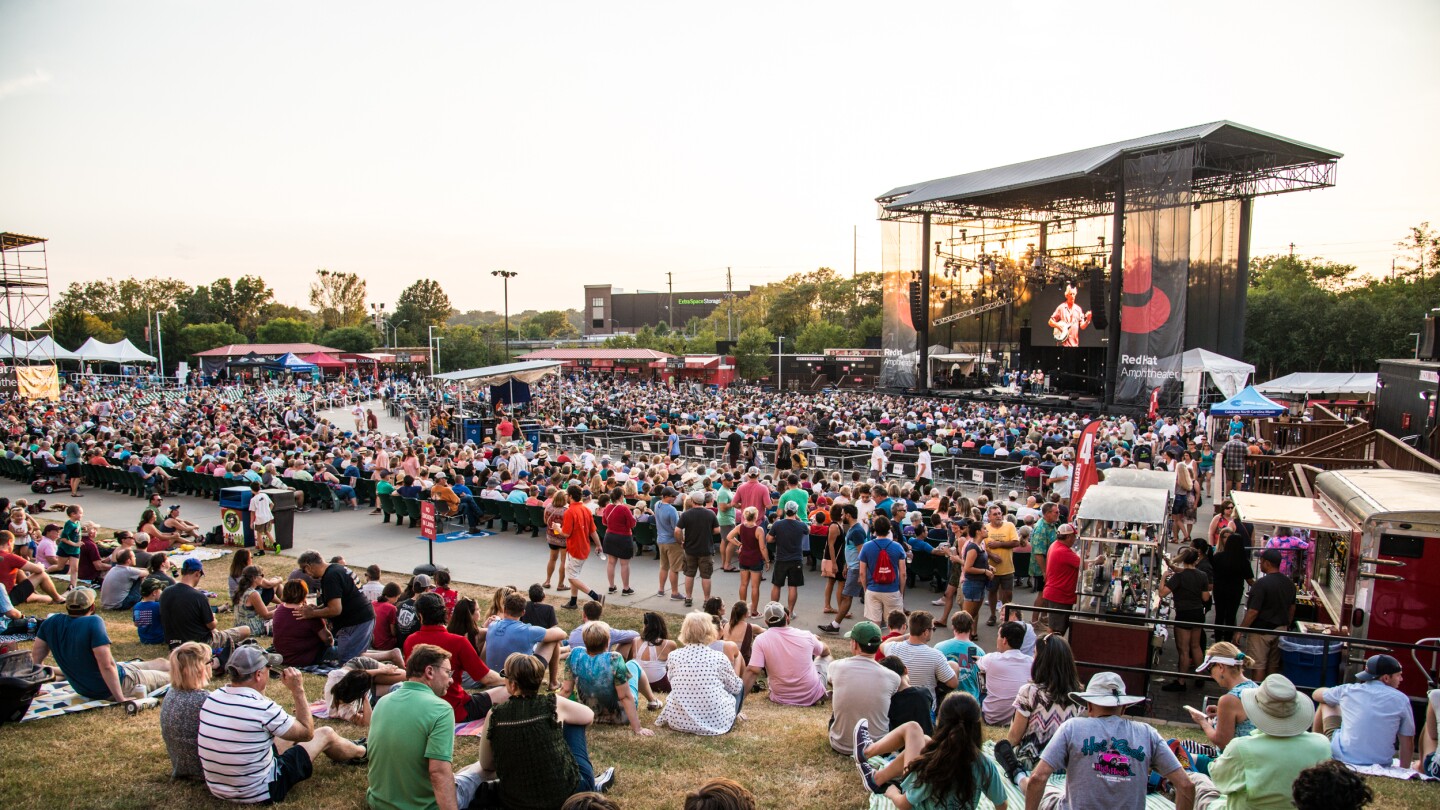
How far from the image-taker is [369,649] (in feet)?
22.7

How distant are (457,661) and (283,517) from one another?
31.2 ft

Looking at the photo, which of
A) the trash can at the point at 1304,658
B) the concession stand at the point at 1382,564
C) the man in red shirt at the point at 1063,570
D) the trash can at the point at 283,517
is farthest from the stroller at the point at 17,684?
the trash can at the point at 1304,658

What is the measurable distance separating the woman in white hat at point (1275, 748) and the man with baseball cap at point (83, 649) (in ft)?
22.4

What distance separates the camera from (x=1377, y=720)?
5.23m

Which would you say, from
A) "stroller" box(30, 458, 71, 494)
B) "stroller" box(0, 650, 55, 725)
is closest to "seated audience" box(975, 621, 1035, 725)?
"stroller" box(0, 650, 55, 725)

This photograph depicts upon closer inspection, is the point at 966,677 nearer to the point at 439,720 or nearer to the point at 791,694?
the point at 791,694

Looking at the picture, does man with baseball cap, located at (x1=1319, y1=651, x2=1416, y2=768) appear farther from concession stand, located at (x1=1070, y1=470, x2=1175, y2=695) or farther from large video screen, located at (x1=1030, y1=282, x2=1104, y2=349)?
large video screen, located at (x1=1030, y1=282, x2=1104, y2=349)

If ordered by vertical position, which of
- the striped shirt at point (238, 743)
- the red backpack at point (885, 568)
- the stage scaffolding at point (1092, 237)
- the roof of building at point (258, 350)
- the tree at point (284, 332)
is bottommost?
the red backpack at point (885, 568)

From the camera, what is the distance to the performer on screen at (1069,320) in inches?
1602

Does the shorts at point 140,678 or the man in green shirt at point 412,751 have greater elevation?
the man in green shirt at point 412,751

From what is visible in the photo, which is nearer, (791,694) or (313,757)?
(313,757)

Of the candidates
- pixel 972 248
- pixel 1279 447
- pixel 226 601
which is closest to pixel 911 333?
pixel 972 248

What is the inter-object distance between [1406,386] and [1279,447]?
2814 millimetres

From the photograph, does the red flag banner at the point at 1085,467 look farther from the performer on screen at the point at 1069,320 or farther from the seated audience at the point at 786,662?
the performer on screen at the point at 1069,320
